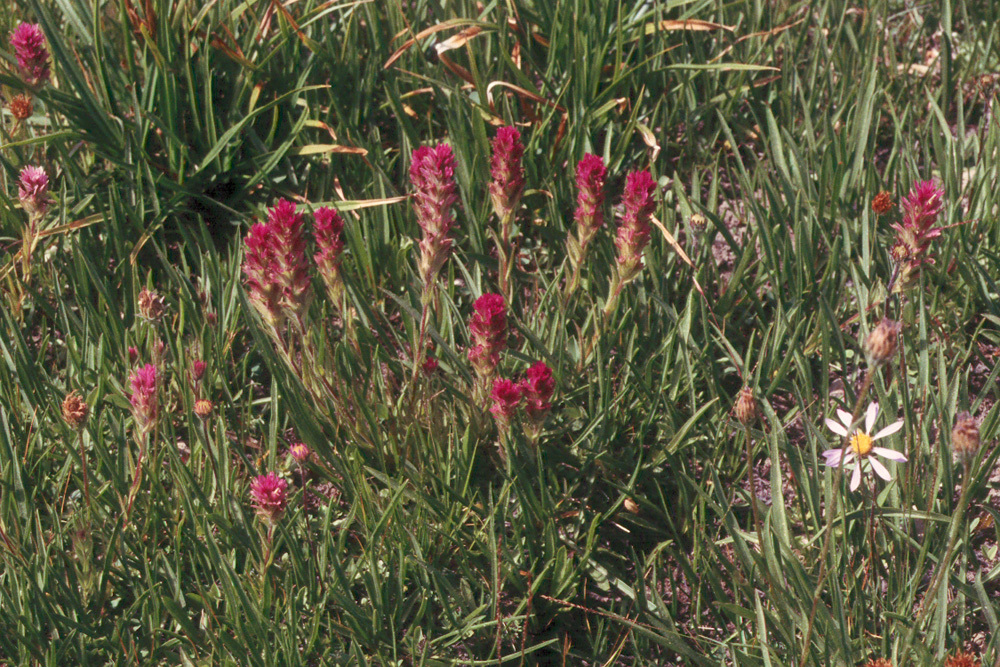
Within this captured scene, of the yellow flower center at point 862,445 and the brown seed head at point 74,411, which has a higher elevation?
the brown seed head at point 74,411

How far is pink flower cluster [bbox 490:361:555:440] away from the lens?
6.38 ft

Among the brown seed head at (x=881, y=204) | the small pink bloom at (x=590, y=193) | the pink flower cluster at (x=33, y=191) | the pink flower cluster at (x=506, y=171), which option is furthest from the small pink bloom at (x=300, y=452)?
the brown seed head at (x=881, y=204)

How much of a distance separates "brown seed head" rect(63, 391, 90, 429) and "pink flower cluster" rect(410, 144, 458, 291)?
0.78m

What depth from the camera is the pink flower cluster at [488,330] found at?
6.35 feet

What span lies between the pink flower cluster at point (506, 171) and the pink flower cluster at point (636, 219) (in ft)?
0.85

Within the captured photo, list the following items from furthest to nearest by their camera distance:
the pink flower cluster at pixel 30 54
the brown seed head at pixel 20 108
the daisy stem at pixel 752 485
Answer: the brown seed head at pixel 20 108
the pink flower cluster at pixel 30 54
the daisy stem at pixel 752 485

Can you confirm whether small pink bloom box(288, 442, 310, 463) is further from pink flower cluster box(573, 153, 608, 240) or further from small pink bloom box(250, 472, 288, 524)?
pink flower cluster box(573, 153, 608, 240)

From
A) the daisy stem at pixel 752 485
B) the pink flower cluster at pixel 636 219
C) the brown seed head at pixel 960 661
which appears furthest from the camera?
the pink flower cluster at pixel 636 219

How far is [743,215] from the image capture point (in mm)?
2895

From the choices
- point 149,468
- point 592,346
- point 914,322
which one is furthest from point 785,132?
point 149,468

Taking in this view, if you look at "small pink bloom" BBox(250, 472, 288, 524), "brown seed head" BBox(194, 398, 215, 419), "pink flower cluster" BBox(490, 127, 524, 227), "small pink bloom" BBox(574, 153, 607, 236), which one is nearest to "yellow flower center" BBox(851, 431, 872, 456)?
"small pink bloom" BBox(574, 153, 607, 236)

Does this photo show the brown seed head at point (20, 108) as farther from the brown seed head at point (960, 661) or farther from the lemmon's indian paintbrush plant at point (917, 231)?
the brown seed head at point (960, 661)

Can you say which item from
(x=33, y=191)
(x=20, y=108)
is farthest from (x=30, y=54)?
(x=33, y=191)

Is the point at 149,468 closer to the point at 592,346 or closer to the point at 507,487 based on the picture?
the point at 507,487
